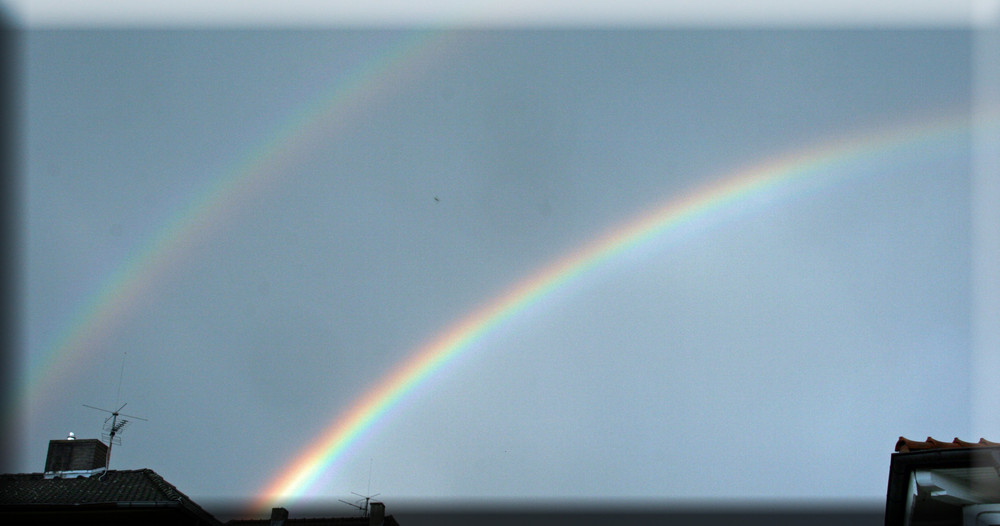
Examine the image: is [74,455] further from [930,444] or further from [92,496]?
[930,444]

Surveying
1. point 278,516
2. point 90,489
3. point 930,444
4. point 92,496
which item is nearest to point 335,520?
point 278,516

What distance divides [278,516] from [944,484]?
24011 mm

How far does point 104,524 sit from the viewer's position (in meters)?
28.3

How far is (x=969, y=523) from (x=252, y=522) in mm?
26018

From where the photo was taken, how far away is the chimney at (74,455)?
34.5 metres

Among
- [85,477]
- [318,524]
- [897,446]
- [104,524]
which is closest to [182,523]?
[104,524]

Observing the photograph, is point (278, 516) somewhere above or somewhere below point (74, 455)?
below

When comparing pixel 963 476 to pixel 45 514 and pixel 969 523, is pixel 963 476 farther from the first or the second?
pixel 45 514

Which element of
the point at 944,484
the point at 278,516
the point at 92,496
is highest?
the point at 944,484

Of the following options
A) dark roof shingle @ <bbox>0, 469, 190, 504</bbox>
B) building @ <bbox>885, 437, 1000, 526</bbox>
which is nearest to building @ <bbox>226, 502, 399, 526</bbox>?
dark roof shingle @ <bbox>0, 469, 190, 504</bbox>

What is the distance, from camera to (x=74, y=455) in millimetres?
34812

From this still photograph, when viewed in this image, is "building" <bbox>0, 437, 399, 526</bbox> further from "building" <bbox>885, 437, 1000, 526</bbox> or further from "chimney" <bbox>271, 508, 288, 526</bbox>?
"building" <bbox>885, 437, 1000, 526</bbox>

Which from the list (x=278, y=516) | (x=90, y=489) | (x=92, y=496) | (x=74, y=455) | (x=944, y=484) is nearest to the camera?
(x=944, y=484)

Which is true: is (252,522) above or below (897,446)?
below
